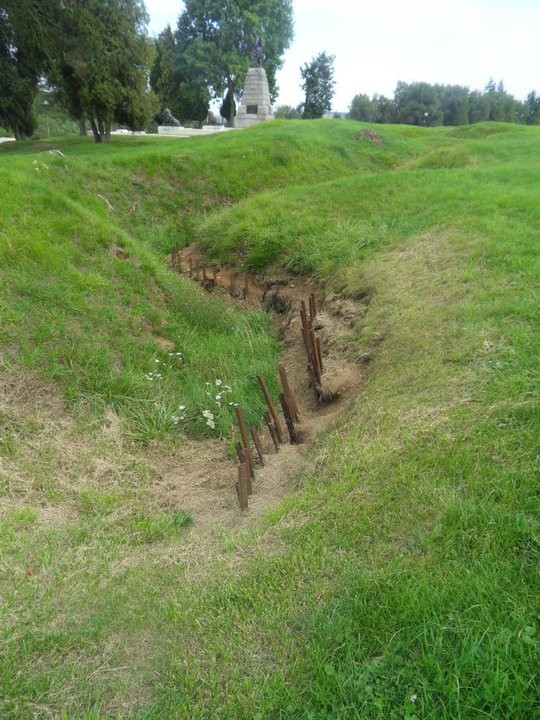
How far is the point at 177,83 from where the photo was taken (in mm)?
38344

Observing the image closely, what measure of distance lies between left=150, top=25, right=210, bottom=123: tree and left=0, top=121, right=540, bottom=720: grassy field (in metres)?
33.3

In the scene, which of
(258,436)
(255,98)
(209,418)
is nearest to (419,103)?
(255,98)

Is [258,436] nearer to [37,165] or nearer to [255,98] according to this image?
[37,165]

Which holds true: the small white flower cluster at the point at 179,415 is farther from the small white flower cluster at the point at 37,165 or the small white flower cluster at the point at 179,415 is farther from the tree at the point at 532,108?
the tree at the point at 532,108

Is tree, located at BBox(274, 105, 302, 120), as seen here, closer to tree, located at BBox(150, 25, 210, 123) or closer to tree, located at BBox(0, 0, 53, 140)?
tree, located at BBox(150, 25, 210, 123)

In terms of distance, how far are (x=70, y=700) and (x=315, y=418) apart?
10.3 ft

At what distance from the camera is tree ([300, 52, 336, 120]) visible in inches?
1868

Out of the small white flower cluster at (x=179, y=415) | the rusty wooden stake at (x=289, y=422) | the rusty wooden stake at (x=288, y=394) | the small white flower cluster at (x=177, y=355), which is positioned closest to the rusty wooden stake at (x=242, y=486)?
the rusty wooden stake at (x=289, y=422)

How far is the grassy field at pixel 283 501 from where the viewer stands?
2352 mm

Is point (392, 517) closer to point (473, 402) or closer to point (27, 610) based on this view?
point (473, 402)

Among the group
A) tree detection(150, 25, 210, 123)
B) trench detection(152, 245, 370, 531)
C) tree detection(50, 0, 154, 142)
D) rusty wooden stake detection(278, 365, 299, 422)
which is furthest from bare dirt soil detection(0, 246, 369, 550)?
tree detection(150, 25, 210, 123)

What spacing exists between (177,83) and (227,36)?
15.4ft

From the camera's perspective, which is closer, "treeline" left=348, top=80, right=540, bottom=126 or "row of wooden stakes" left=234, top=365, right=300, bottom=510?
"row of wooden stakes" left=234, top=365, right=300, bottom=510

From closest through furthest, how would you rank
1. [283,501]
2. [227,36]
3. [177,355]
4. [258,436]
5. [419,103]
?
[283,501], [258,436], [177,355], [227,36], [419,103]
